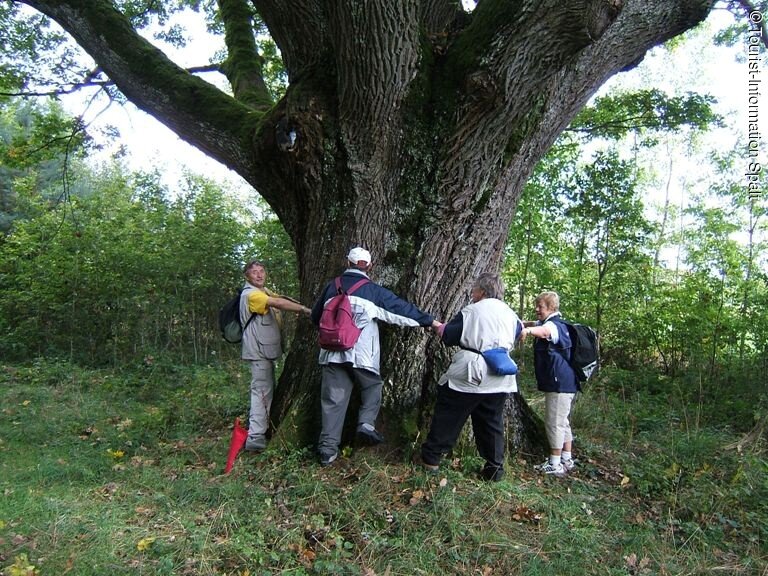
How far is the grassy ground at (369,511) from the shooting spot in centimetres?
308

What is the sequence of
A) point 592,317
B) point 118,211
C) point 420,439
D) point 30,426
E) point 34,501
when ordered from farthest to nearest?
point 118,211 < point 592,317 < point 30,426 < point 420,439 < point 34,501

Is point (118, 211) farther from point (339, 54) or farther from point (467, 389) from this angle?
point (467, 389)

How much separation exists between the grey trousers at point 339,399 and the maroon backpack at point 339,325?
26 centimetres

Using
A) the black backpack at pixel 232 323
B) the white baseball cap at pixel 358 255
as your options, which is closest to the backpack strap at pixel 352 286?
the white baseball cap at pixel 358 255

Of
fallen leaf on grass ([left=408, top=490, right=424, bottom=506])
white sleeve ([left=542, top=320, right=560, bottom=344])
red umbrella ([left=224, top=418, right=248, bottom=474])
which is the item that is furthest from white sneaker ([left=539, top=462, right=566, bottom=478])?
red umbrella ([left=224, top=418, right=248, bottom=474])

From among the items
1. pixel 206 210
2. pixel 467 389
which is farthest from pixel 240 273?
pixel 467 389

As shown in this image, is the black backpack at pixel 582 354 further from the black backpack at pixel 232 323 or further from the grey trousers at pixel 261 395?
the black backpack at pixel 232 323

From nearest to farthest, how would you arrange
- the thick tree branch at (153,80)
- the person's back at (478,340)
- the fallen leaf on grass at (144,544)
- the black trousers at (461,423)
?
the fallen leaf on grass at (144,544) → the person's back at (478,340) → the black trousers at (461,423) → the thick tree branch at (153,80)

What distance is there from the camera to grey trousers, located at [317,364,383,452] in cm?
418

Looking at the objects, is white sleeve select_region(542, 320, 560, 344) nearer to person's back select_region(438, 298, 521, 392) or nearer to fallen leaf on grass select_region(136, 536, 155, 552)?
person's back select_region(438, 298, 521, 392)

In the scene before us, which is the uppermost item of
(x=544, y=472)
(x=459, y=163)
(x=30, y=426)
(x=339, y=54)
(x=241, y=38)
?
(x=241, y=38)

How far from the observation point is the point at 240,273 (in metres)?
11.5

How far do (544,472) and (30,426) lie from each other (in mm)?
5547

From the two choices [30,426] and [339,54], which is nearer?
[339,54]
